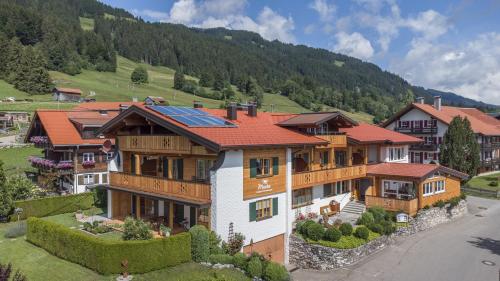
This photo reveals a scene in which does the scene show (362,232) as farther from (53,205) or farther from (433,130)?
(433,130)

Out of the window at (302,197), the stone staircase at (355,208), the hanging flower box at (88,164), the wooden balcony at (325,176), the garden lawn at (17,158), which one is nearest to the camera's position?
the wooden balcony at (325,176)

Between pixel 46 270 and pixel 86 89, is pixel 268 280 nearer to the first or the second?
pixel 46 270

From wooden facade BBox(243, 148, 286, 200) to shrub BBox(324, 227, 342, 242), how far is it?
12.7 ft

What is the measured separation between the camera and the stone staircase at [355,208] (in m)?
33.3

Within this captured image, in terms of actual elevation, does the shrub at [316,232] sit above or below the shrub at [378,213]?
below

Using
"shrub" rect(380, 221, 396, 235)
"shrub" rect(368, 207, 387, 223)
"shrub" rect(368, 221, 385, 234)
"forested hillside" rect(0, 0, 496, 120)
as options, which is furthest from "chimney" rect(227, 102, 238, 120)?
"forested hillside" rect(0, 0, 496, 120)

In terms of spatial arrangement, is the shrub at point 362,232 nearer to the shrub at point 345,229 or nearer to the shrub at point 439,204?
the shrub at point 345,229

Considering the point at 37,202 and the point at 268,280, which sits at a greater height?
the point at 37,202

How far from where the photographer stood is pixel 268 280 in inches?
798

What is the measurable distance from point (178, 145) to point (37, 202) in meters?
13.9

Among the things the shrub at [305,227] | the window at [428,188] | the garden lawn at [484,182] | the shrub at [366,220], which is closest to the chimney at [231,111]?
the shrub at [305,227]

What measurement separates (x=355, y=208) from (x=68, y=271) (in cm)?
2243

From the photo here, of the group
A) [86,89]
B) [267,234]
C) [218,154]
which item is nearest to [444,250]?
[267,234]

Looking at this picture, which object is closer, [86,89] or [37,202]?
[37,202]
